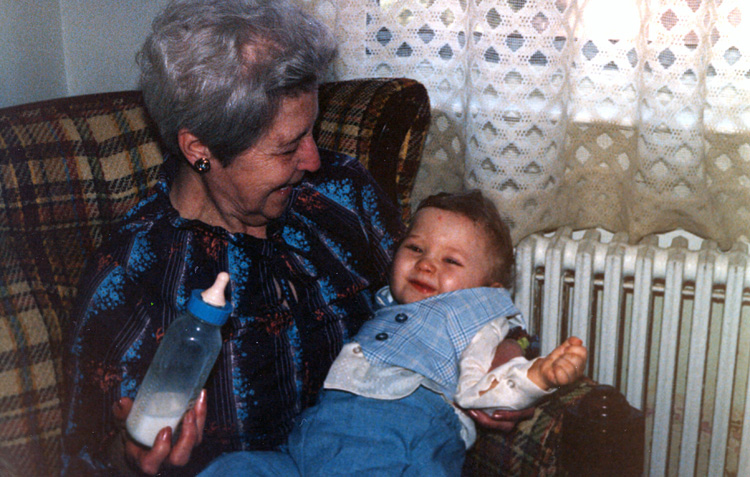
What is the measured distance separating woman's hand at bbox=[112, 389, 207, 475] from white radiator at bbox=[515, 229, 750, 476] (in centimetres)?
98

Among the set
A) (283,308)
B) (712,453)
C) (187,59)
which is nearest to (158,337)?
(283,308)

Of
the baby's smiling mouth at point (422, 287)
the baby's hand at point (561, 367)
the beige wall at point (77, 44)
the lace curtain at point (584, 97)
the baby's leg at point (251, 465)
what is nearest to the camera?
the baby's hand at point (561, 367)

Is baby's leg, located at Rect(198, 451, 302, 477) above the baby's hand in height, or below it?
below

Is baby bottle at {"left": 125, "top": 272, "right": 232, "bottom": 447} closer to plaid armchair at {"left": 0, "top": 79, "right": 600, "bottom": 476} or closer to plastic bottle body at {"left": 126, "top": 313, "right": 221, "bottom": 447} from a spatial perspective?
plastic bottle body at {"left": 126, "top": 313, "right": 221, "bottom": 447}

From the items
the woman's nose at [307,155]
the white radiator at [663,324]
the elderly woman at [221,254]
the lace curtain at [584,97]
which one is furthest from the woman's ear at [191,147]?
the white radiator at [663,324]

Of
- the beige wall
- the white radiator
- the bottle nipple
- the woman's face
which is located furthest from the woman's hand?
the white radiator

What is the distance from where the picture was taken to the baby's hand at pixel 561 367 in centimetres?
102

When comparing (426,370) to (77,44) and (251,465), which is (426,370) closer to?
(251,465)

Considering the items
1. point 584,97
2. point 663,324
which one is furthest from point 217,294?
point 663,324

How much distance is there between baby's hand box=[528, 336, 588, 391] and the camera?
1024 mm

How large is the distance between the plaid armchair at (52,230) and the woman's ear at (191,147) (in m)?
0.21

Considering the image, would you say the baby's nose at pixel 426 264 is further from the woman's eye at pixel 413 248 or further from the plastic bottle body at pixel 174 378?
the plastic bottle body at pixel 174 378

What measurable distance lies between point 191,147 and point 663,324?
1.23 m

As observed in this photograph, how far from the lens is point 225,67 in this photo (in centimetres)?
108
